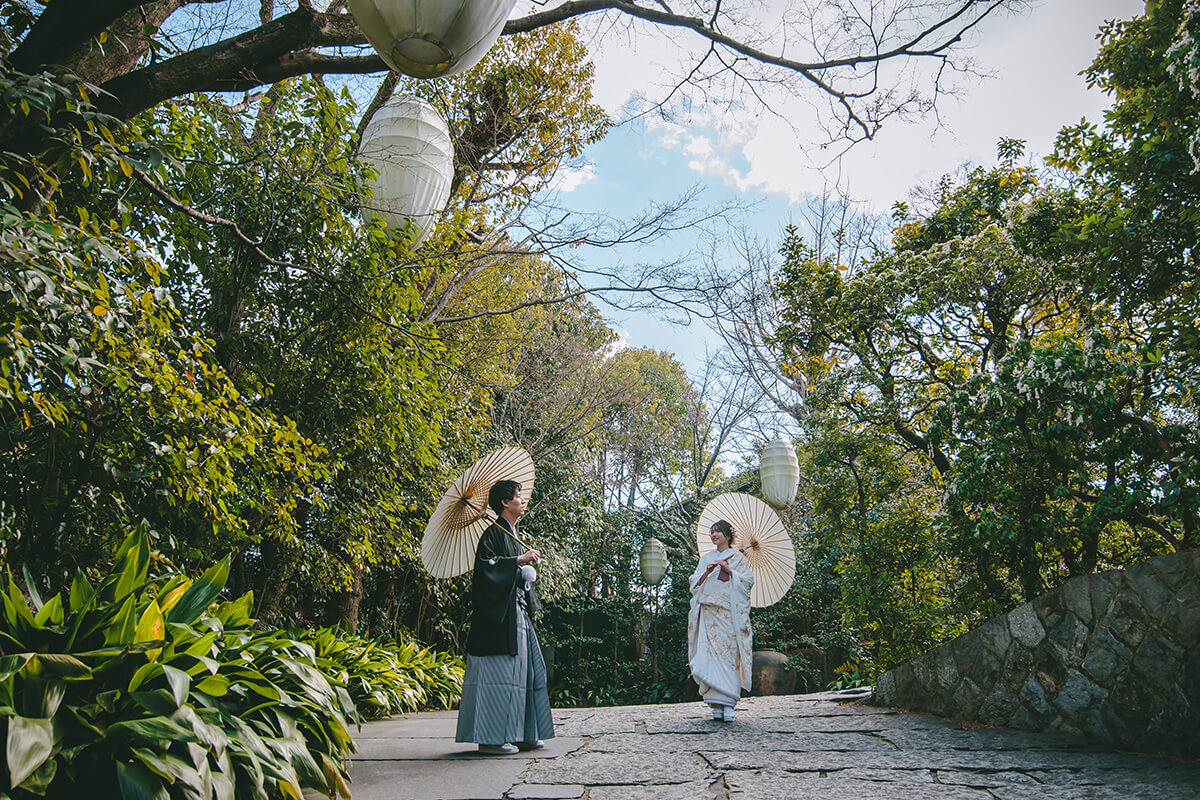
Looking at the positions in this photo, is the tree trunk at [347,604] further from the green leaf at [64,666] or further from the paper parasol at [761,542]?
the green leaf at [64,666]

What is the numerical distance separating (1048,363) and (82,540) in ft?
22.7

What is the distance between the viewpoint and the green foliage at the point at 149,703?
87.1 inches

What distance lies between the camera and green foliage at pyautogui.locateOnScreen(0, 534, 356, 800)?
221 cm

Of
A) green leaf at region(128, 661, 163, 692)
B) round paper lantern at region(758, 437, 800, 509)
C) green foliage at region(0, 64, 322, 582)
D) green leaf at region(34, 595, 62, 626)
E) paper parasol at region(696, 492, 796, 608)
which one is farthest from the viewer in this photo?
round paper lantern at region(758, 437, 800, 509)

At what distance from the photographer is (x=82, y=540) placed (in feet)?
16.0

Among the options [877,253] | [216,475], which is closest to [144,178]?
[216,475]

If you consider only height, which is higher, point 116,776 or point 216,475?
point 216,475

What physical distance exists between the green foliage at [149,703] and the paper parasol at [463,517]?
1633 millimetres

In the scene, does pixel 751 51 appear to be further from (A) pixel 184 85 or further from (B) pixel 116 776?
→ (B) pixel 116 776

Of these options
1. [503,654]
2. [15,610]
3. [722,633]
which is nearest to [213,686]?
[15,610]

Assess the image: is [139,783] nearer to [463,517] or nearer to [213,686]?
[213,686]

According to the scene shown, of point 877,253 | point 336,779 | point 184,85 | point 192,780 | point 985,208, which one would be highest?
point 985,208

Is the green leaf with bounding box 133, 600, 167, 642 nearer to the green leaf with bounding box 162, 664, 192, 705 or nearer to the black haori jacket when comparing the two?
the green leaf with bounding box 162, 664, 192, 705

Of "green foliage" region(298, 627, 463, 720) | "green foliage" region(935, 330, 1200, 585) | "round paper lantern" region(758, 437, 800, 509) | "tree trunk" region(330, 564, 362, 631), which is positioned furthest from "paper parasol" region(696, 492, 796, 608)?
"tree trunk" region(330, 564, 362, 631)
